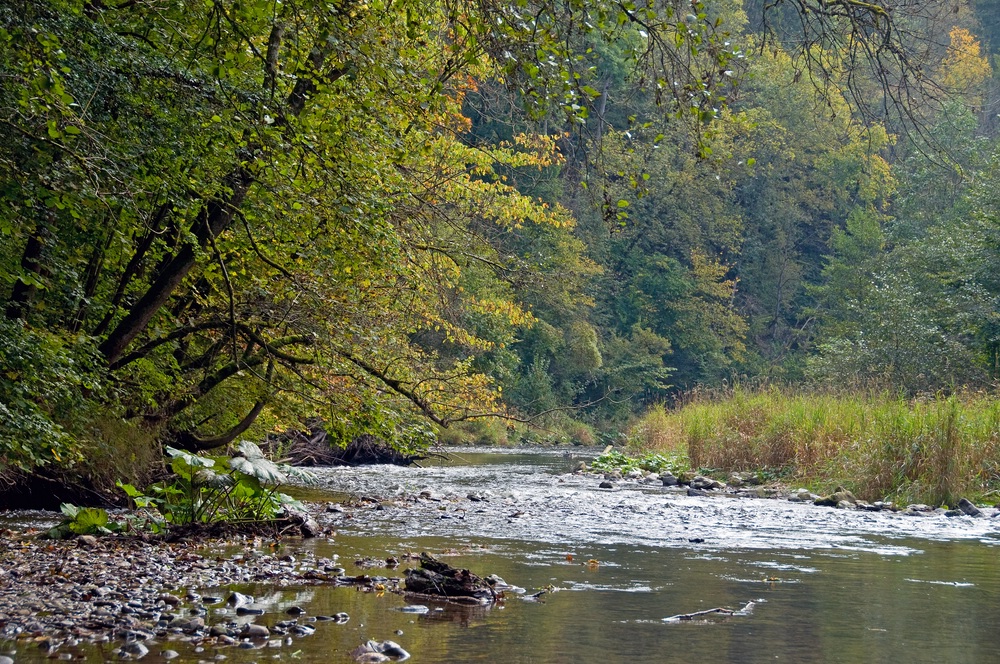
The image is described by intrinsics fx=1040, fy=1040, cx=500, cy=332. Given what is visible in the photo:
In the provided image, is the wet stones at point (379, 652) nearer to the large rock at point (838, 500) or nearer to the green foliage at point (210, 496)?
the green foliage at point (210, 496)

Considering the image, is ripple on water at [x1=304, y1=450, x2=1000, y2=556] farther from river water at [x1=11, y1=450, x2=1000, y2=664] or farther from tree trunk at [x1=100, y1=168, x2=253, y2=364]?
tree trunk at [x1=100, y1=168, x2=253, y2=364]

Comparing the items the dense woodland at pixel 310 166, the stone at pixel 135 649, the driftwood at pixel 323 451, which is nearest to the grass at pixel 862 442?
the dense woodland at pixel 310 166

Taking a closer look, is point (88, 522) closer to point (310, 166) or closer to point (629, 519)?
point (310, 166)

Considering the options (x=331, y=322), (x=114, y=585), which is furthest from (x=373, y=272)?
(x=114, y=585)

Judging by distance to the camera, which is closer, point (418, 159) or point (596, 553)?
point (596, 553)

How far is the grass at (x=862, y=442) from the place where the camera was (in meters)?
13.6

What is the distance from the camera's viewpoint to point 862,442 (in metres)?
15.1

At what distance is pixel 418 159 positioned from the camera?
479 inches

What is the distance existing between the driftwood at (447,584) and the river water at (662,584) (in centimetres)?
16

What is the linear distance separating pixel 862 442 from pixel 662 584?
912 centimetres

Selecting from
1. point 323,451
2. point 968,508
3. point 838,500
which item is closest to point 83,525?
point 838,500

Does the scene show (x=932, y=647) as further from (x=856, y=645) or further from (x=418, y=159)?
(x=418, y=159)

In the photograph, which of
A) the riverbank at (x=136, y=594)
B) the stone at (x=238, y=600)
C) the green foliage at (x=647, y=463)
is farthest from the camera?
the green foliage at (x=647, y=463)

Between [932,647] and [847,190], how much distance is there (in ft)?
164
